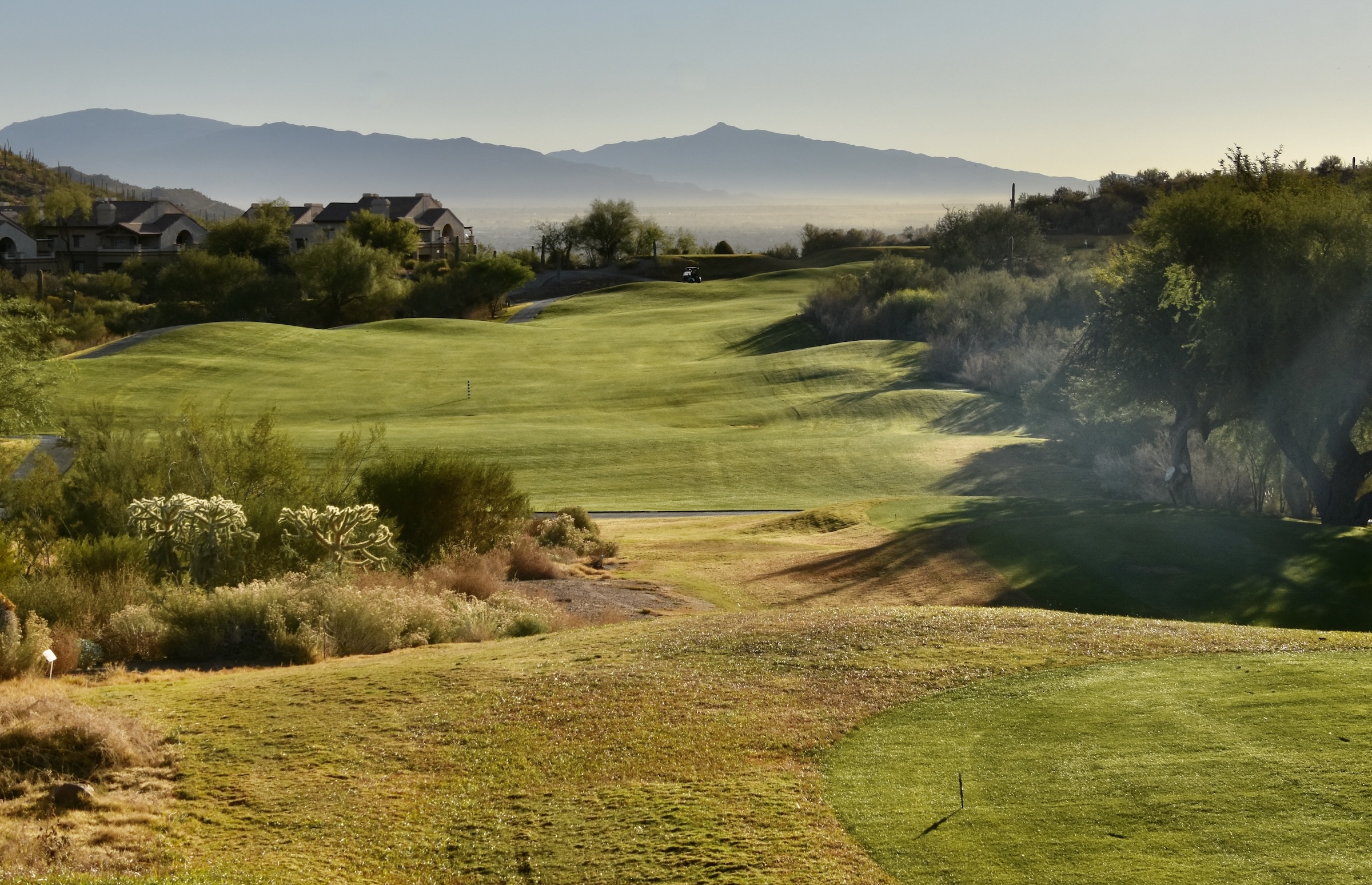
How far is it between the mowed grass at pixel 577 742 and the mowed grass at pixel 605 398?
62.1 feet

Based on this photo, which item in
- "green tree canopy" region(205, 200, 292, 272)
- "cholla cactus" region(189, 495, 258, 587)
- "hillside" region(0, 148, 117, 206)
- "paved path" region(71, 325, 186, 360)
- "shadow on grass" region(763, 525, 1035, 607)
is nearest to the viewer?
"cholla cactus" region(189, 495, 258, 587)

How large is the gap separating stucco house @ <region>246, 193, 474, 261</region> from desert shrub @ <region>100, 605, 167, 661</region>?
362ft

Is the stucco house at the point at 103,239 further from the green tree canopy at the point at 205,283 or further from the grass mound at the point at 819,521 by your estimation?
the grass mound at the point at 819,521

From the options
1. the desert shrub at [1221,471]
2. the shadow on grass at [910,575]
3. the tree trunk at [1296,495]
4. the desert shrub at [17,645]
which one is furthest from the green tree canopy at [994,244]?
the desert shrub at [17,645]

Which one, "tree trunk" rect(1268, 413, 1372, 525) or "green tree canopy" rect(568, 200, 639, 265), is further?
"green tree canopy" rect(568, 200, 639, 265)

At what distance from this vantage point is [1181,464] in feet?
105

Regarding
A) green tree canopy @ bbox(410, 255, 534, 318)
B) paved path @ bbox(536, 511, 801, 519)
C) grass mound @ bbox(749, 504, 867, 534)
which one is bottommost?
paved path @ bbox(536, 511, 801, 519)

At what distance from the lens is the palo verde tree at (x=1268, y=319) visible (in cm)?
2703

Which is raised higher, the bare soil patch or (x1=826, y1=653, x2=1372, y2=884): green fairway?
(x1=826, y1=653, x2=1372, y2=884): green fairway

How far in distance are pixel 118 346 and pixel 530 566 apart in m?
46.3

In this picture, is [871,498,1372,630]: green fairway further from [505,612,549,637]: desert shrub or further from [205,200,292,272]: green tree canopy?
[205,200,292,272]: green tree canopy

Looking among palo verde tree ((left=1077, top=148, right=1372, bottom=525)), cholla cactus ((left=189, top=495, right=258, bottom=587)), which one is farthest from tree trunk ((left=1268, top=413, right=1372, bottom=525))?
cholla cactus ((left=189, top=495, right=258, bottom=587))

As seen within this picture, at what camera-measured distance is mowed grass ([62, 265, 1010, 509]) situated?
3853cm

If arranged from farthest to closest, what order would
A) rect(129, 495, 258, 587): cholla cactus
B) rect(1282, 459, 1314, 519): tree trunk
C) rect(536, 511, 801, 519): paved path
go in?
rect(536, 511, 801, 519): paved path, rect(1282, 459, 1314, 519): tree trunk, rect(129, 495, 258, 587): cholla cactus
